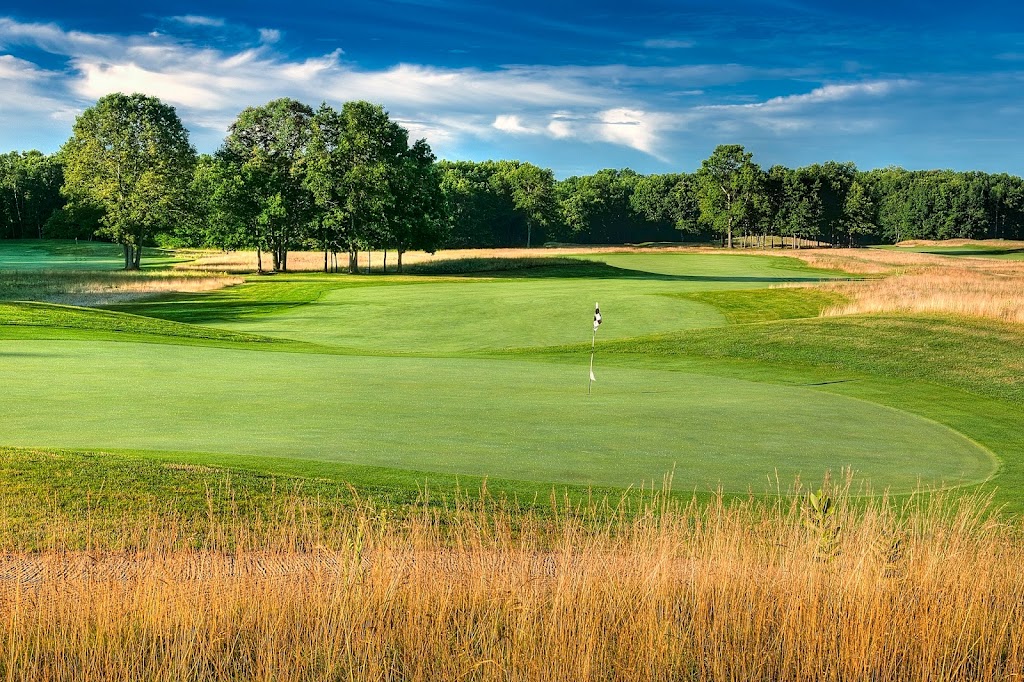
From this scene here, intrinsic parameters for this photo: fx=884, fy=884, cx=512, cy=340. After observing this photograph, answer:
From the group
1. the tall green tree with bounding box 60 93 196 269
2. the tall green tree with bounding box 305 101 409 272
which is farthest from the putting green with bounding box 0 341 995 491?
the tall green tree with bounding box 60 93 196 269

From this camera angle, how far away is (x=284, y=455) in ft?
29.7

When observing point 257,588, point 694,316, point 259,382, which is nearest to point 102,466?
point 257,588

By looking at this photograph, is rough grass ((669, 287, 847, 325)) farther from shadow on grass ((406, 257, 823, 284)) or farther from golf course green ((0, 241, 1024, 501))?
shadow on grass ((406, 257, 823, 284))

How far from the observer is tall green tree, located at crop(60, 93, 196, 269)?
59.4 meters

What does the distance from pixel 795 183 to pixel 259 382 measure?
391 feet

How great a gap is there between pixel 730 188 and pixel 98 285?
91.0m

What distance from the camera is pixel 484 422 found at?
11445 mm

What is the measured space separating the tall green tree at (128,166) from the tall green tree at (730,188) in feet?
249

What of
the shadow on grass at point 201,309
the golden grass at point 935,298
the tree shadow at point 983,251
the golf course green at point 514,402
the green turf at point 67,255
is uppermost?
the tree shadow at point 983,251

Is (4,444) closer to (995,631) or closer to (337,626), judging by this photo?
(337,626)

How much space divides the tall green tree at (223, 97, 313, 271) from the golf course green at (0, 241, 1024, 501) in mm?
33255

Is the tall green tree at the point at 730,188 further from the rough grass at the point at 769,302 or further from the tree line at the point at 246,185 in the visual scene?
the rough grass at the point at 769,302

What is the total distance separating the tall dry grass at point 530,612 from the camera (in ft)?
15.6

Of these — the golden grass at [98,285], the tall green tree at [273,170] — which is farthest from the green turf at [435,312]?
the tall green tree at [273,170]
